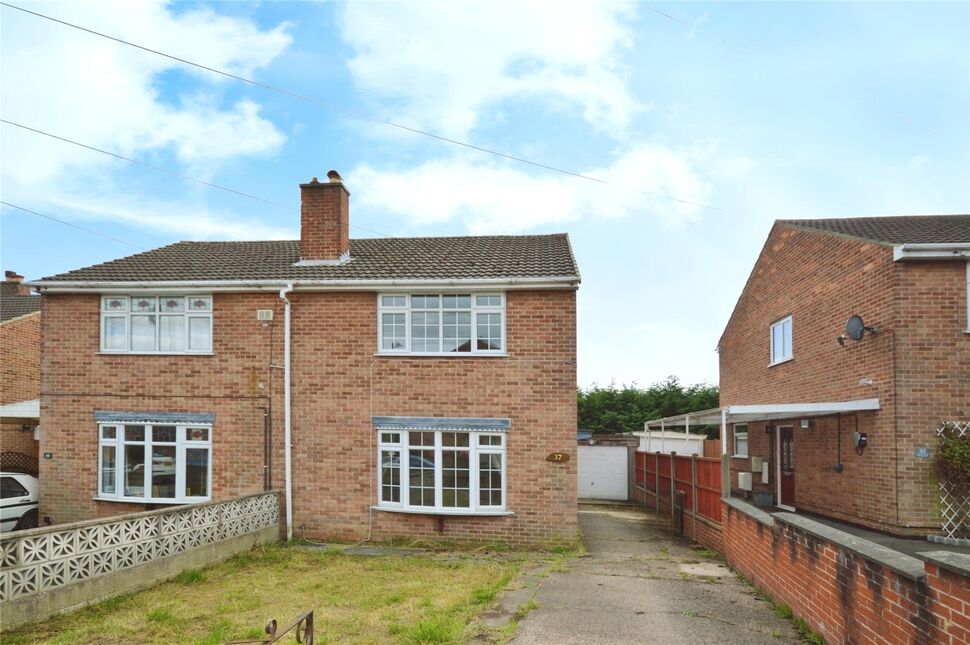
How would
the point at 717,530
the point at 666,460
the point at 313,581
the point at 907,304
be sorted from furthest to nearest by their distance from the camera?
1. the point at 666,460
2. the point at 717,530
3. the point at 907,304
4. the point at 313,581

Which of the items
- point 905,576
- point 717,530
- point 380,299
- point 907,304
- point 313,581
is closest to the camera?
point 905,576

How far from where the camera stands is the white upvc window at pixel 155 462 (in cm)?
1534

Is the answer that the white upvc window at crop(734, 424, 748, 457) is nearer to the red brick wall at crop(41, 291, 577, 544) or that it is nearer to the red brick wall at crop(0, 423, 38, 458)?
the red brick wall at crop(41, 291, 577, 544)

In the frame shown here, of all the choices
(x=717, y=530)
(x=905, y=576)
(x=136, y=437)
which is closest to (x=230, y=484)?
(x=136, y=437)

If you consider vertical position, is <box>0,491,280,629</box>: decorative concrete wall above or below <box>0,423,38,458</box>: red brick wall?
below

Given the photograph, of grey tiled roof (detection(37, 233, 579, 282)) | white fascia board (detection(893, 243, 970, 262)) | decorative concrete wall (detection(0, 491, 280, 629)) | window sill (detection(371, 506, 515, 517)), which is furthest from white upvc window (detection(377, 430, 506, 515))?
white fascia board (detection(893, 243, 970, 262))

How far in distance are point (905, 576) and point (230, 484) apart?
12.6m

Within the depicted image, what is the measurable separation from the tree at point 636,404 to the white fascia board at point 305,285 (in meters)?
19.5

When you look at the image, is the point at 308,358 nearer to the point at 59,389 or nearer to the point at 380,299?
the point at 380,299

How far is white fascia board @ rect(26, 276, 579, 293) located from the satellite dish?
16.2 feet

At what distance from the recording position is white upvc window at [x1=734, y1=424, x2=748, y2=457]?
23.2 meters

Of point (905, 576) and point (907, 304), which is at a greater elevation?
point (907, 304)

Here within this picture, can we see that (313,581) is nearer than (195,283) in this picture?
Yes

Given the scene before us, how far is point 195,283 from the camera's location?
50.3 ft
